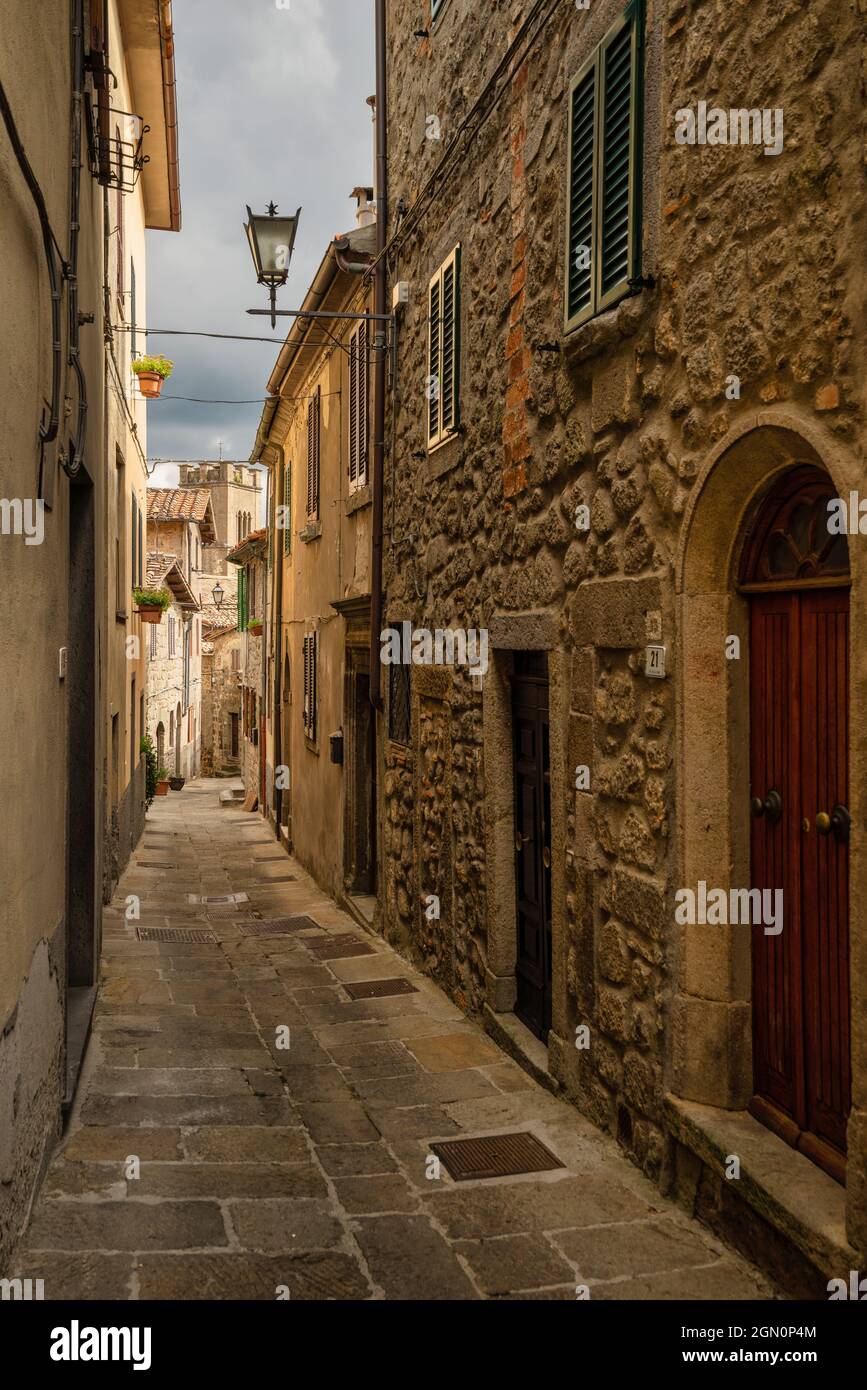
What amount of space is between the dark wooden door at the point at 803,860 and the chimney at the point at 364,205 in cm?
971

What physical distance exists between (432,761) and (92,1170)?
409cm

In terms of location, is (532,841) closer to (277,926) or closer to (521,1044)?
(521,1044)

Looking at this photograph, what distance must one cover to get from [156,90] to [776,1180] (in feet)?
40.8

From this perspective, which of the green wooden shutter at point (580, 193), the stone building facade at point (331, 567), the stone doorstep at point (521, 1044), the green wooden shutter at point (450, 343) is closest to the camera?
the green wooden shutter at point (580, 193)

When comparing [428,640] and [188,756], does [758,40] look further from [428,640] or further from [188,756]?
[188,756]

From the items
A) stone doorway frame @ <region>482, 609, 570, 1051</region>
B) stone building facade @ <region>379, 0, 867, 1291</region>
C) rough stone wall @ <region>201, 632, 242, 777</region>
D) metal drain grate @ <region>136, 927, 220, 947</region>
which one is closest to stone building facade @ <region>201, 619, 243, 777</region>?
rough stone wall @ <region>201, 632, 242, 777</region>

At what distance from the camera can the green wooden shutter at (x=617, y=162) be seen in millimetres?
4516

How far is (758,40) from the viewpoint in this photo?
11.8ft

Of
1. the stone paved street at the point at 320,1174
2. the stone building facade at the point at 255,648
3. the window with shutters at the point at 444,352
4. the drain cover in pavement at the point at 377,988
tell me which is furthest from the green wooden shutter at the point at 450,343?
the stone building facade at the point at 255,648

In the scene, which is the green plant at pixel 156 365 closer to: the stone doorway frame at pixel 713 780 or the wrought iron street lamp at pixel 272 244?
the wrought iron street lamp at pixel 272 244

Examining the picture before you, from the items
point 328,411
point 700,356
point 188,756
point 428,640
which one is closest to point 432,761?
point 428,640

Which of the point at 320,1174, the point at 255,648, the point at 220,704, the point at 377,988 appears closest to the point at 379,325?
the point at 377,988

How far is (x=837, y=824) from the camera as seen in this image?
351 centimetres

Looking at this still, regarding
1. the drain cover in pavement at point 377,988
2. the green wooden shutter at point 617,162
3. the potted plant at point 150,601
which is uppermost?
the green wooden shutter at point 617,162
